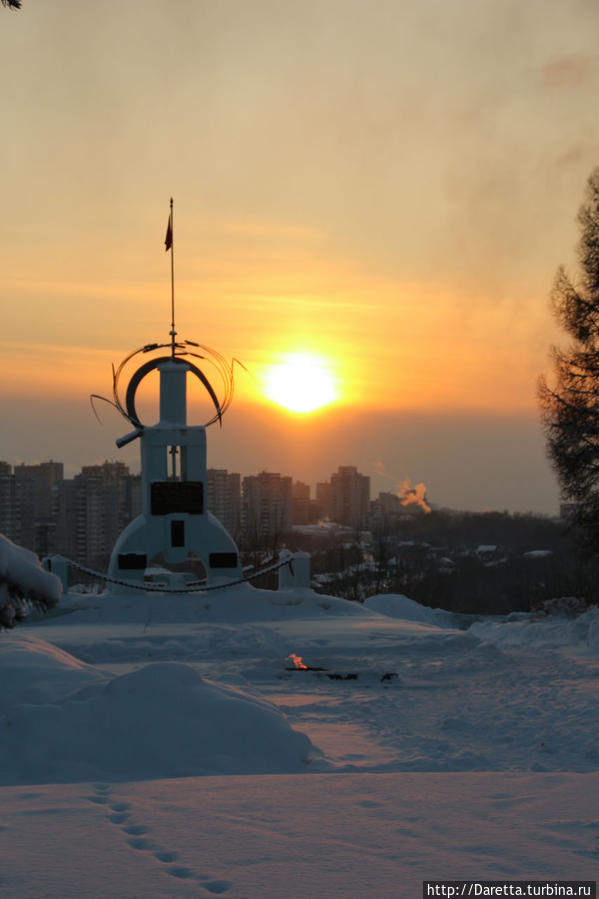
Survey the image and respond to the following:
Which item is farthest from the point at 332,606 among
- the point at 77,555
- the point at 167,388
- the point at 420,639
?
the point at 77,555

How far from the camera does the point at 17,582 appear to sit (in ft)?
17.9

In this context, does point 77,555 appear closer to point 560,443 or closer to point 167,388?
point 167,388

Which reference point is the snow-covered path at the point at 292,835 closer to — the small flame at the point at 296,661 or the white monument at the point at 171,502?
the small flame at the point at 296,661

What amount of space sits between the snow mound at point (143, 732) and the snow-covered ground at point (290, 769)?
0.8 inches

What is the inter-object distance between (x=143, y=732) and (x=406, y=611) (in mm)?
16694

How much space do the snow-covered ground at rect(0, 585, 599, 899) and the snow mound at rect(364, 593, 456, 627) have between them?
8.17 meters

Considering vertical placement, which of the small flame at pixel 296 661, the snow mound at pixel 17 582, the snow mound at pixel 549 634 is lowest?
the snow mound at pixel 549 634

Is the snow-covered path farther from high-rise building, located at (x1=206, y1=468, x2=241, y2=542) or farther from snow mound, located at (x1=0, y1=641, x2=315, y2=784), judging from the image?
high-rise building, located at (x1=206, y1=468, x2=241, y2=542)

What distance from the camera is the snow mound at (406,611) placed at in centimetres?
2348

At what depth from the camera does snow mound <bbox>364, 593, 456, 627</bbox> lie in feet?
77.0

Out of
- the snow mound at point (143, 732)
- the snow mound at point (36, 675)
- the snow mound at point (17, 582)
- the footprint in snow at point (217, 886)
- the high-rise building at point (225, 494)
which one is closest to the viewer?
the footprint in snow at point (217, 886)

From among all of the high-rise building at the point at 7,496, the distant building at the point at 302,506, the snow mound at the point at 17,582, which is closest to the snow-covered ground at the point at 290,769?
the snow mound at the point at 17,582

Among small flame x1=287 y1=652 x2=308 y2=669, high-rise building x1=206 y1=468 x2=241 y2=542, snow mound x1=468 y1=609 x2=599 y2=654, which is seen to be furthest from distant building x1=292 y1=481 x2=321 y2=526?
small flame x1=287 y1=652 x2=308 y2=669

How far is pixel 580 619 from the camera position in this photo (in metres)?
18.6
